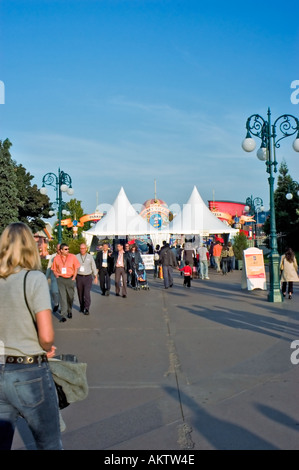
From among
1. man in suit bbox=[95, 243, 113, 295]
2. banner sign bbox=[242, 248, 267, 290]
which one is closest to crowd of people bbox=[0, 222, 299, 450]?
man in suit bbox=[95, 243, 113, 295]

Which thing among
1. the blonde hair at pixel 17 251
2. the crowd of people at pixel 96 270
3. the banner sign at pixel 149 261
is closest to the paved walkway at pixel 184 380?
the crowd of people at pixel 96 270

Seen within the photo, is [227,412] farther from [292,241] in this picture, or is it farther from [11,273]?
[292,241]

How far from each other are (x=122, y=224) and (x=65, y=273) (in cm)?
1906

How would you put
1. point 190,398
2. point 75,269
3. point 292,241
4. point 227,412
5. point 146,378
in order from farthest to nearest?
point 292,241, point 75,269, point 146,378, point 190,398, point 227,412

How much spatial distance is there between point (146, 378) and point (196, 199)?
2624 centimetres

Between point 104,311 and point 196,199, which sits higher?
point 196,199

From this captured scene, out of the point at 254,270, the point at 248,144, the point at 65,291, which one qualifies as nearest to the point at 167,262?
the point at 254,270

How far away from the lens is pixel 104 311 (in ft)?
38.1

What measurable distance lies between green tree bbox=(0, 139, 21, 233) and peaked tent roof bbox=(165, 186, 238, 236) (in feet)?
43.6

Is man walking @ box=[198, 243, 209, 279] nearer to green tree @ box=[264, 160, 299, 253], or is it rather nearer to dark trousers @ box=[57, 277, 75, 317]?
dark trousers @ box=[57, 277, 75, 317]

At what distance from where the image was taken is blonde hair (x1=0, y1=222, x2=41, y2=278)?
2863 millimetres

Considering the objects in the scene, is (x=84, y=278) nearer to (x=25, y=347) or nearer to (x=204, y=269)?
(x=25, y=347)

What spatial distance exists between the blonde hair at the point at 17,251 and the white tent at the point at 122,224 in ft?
83.6
